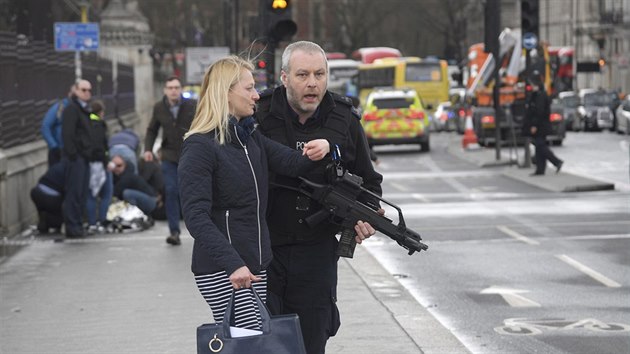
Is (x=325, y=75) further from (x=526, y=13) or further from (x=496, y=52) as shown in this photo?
(x=496, y=52)

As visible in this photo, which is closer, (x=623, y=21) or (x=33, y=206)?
(x=33, y=206)

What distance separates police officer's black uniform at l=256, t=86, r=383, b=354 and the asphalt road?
313cm

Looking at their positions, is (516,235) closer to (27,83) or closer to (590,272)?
(590,272)

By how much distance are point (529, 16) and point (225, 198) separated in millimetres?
23643

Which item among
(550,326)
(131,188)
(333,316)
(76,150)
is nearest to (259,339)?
(333,316)

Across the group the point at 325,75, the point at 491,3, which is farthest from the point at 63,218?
the point at 491,3

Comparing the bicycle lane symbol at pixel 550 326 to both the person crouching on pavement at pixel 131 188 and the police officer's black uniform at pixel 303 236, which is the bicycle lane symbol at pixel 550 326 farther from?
the person crouching on pavement at pixel 131 188

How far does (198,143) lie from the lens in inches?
246

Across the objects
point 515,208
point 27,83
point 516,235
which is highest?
point 27,83

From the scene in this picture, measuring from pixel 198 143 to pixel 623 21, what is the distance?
83328 mm

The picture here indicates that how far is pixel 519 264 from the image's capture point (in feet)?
47.6

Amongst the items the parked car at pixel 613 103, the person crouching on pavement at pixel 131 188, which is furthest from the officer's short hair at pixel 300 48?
the parked car at pixel 613 103

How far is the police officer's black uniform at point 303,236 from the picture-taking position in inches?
266

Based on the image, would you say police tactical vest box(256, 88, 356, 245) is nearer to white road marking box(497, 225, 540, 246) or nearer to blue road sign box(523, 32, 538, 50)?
white road marking box(497, 225, 540, 246)
